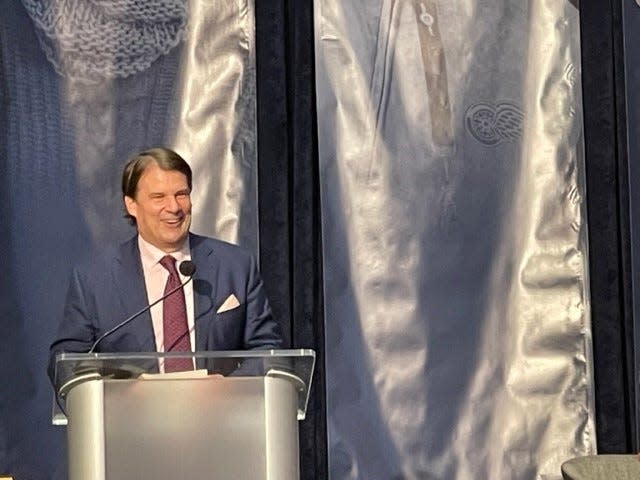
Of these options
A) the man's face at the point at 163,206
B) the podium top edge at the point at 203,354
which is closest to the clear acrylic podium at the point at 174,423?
the podium top edge at the point at 203,354

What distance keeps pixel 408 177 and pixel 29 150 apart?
147 centimetres

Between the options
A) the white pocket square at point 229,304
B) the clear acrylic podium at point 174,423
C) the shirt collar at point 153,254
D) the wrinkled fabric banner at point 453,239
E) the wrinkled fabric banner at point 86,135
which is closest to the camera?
the clear acrylic podium at point 174,423

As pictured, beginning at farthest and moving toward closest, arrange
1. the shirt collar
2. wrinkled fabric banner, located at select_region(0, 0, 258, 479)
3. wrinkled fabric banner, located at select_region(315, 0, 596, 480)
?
1. wrinkled fabric banner, located at select_region(315, 0, 596, 480)
2. wrinkled fabric banner, located at select_region(0, 0, 258, 479)
3. the shirt collar

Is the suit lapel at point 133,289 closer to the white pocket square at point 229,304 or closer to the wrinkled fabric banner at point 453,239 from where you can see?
the white pocket square at point 229,304

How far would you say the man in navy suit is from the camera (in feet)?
15.3

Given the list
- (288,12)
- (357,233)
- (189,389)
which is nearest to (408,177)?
(357,233)

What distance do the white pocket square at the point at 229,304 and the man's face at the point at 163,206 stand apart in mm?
263

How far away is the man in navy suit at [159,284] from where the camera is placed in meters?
4.67

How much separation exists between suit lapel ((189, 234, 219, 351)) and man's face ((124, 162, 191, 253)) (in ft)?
0.31

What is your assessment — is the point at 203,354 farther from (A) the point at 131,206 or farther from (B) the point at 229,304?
(A) the point at 131,206

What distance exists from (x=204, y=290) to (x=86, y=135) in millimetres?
1352

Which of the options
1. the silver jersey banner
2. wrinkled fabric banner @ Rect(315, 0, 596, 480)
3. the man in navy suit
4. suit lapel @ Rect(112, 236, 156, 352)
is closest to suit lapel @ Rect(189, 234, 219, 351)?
the man in navy suit

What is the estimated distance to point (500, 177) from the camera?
610 cm

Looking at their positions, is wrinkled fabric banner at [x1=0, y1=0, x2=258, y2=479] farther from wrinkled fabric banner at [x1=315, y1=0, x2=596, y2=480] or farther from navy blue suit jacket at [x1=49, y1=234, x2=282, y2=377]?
navy blue suit jacket at [x1=49, y1=234, x2=282, y2=377]
